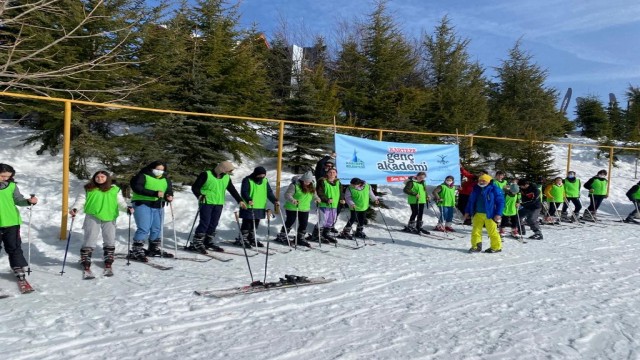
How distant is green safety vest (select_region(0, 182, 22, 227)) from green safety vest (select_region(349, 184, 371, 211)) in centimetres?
644

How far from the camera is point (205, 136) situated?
13.7 metres

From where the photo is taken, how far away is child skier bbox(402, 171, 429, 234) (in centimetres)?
1149

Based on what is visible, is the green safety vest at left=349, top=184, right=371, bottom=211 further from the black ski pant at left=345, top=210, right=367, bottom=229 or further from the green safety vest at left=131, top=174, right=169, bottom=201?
the green safety vest at left=131, top=174, right=169, bottom=201

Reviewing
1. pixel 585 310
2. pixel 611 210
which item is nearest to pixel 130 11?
pixel 585 310

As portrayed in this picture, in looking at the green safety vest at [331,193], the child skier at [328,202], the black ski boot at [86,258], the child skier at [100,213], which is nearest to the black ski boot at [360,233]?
the child skier at [328,202]

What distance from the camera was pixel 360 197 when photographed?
10547 millimetres

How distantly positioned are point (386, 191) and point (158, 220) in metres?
7.64

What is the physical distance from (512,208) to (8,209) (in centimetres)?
1043

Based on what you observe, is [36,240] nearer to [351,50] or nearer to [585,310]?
[585,310]

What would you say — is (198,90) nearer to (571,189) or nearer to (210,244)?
(210,244)

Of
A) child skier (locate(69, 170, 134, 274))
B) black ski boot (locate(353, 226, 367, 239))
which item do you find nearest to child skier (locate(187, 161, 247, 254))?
child skier (locate(69, 170, 134, 274))

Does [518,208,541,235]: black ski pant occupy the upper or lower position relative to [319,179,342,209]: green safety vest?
lower

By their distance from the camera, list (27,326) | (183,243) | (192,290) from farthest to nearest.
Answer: (183,243)
(192,290)
(27,326)

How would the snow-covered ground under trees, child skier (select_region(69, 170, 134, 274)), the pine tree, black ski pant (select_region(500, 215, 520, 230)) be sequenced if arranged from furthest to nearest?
the pine tree < black ski pant (select_region(500, 215, 520, 230)) < child skier (select_region(69, 170, 134, 274)) < the snow-covered ground under trees
